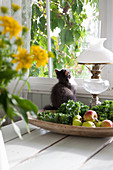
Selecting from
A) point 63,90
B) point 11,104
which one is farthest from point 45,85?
point 11,104

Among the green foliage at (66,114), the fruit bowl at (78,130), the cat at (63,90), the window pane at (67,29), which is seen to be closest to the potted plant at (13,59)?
the fruit bowl at (78,130)

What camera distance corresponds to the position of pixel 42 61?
1.65 feet

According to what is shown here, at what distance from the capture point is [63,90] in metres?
1.67

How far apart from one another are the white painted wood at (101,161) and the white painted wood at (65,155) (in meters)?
0.03

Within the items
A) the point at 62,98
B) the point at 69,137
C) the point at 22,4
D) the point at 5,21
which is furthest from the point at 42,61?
the point at 22,4

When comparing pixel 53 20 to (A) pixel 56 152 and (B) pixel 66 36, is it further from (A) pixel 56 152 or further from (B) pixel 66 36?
(A) pixel 56 152

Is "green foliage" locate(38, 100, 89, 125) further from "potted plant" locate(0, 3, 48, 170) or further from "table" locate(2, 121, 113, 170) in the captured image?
"potted plant" locate(0, 3, 48, 170)

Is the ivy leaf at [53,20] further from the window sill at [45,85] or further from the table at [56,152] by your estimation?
the table at [56,152]

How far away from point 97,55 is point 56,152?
2.41ft

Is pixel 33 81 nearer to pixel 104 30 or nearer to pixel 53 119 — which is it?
pixel 104 30

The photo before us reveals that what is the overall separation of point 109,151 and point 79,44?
1238mm

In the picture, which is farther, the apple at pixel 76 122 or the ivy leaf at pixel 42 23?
the ivy leaf at pixel 42 23

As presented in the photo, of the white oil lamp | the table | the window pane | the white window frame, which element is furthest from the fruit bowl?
the window pane

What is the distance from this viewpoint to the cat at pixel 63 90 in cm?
167
